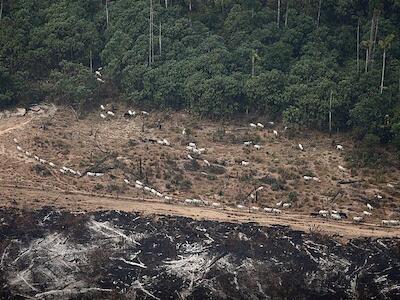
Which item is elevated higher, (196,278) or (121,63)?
(121,63)

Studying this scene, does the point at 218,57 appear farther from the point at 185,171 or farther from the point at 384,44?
the point at 384,44

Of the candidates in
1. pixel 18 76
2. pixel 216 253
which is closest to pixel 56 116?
pixel 18 76

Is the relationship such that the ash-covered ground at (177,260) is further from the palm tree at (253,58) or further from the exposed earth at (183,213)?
the palm tree at (253,58)

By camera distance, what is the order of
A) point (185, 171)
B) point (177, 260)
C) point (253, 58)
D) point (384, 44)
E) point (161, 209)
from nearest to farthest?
point (177, 260), point (161, 209), point (185, 171), point (384, 44), point (253, 58)

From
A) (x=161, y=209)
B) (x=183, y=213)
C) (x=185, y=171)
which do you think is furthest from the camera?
(x=185, y=171)

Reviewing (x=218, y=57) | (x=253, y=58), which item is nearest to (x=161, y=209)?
(x=218, y=57)

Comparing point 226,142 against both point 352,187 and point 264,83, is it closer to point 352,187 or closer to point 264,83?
point 264,83

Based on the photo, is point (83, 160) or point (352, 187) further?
point (83, 160)
